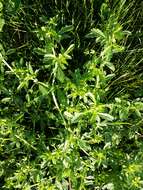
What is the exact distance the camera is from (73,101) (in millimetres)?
1671

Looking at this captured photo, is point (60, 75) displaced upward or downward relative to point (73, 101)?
upward

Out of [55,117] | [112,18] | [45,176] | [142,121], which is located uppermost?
[112,18]

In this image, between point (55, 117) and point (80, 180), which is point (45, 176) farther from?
point (55, 117)

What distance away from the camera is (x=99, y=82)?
5.36ft

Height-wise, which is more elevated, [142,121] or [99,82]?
[99,82]

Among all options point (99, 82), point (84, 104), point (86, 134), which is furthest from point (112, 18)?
point (86, 134)

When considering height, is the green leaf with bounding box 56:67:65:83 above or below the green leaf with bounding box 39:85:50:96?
above

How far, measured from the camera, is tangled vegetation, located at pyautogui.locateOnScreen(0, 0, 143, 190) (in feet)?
5.33

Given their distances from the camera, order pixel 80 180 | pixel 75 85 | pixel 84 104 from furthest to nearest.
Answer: pixel 80 180 → pixel 84 104 → pixel 75 85

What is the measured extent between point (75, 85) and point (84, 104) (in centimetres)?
13

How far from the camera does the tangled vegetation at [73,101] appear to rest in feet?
5.33

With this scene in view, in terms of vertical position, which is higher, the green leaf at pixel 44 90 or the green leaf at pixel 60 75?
the green leaf at pixel 60 75

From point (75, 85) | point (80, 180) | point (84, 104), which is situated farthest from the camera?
point (80, 180)

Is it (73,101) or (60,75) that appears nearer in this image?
(60,75)
